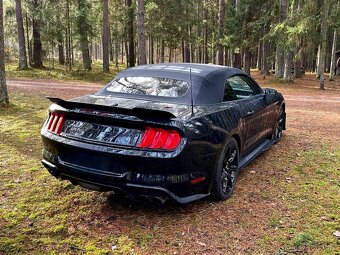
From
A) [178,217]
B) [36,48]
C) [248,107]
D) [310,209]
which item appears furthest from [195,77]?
[36,48]

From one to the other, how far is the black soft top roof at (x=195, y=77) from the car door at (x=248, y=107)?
0.24 m

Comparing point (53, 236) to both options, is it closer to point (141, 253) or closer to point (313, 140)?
point (141, 253)

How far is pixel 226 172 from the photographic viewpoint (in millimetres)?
4176

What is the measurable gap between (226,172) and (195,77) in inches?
49.4

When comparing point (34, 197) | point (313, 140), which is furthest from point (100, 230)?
point (313, 140)

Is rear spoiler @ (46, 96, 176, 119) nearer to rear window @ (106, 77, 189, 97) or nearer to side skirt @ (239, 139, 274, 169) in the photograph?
rear window @ (106, 77, 189, 97)

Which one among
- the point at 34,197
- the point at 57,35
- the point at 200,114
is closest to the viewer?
the point at 200,114

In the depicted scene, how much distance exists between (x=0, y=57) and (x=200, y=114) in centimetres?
714

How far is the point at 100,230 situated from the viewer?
11.3ft

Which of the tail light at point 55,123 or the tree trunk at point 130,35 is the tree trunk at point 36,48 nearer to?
the tree trunk at point 130,35

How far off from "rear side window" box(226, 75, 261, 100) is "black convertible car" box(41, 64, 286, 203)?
5 cm

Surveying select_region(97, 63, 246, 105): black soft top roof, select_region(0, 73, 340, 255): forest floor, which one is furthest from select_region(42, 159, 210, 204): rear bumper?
select_region(97, 63, 246, 105): black soft top roof

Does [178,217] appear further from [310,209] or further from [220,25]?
[220,25]

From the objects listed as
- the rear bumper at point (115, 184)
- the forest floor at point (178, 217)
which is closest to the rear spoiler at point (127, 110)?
the rear bumper at point (115, 184)
